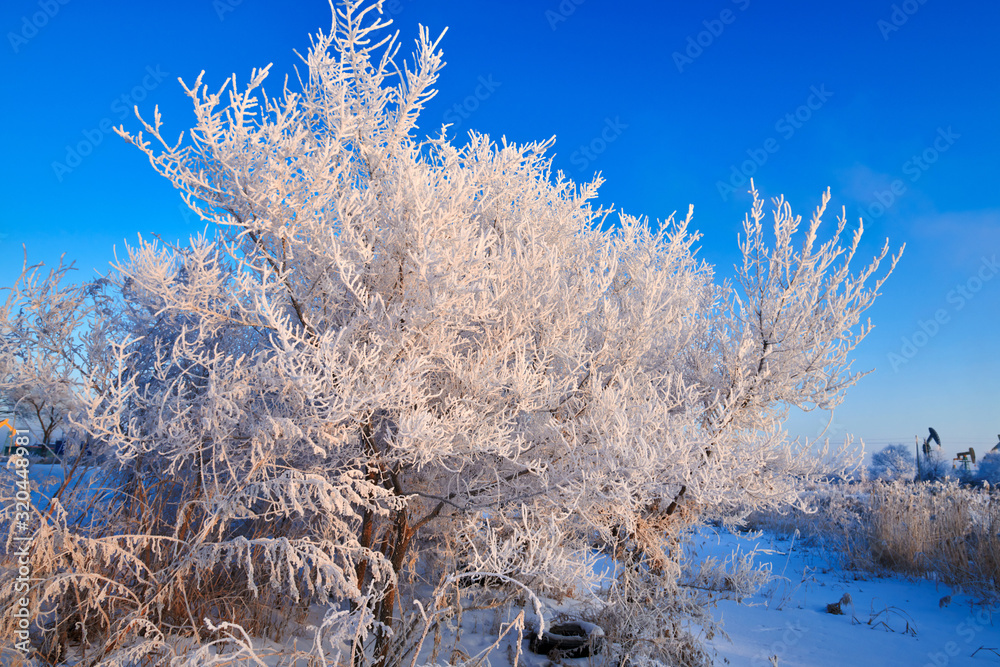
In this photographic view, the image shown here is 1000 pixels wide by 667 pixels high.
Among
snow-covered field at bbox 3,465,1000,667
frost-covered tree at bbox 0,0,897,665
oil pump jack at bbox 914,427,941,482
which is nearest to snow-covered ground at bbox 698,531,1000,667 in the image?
snow-covered field at bbox 3,465,1000,667

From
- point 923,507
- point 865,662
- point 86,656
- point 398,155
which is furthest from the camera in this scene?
point 923,507

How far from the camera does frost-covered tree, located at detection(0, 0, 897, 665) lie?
3.14 meters

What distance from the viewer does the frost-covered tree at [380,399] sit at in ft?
10.3

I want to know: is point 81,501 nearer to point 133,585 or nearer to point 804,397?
point 133,585

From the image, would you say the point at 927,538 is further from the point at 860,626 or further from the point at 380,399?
the point at 380,399

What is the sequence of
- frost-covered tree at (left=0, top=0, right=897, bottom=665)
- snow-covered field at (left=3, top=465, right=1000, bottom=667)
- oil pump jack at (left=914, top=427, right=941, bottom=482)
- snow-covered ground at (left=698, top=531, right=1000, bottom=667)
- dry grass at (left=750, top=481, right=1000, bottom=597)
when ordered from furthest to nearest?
1. oil pump jack at (left=914, top=427, right=941, bottom=482)
2. dry grass at (left=750, top=481, right=1000, bottom=597)
3. snow-covered ground at (left=698, top=531, right=1000, bottom=667)
4. snow-covered field at (left=3, top=465, right=1000, bottom=667)
5. frost-covered tree at (left=0, top=0, right=897, bottom=665)

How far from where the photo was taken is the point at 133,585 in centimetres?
358

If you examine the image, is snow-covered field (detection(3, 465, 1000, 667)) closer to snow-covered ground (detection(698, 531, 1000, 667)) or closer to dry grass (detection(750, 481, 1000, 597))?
snow-covered ground (detection(698, 531, 1000, 667))

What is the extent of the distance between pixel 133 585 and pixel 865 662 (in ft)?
20.6

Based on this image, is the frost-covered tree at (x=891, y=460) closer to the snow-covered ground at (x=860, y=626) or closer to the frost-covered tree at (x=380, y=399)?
the snow-covered ground at (x=860, y=626)

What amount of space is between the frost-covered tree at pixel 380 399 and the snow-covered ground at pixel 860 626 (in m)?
1.04

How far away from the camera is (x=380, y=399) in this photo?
3037mm

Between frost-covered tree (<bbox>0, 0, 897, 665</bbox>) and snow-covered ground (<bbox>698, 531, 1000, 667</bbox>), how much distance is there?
104cm

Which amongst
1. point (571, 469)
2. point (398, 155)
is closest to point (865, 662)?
point (571, 469)
